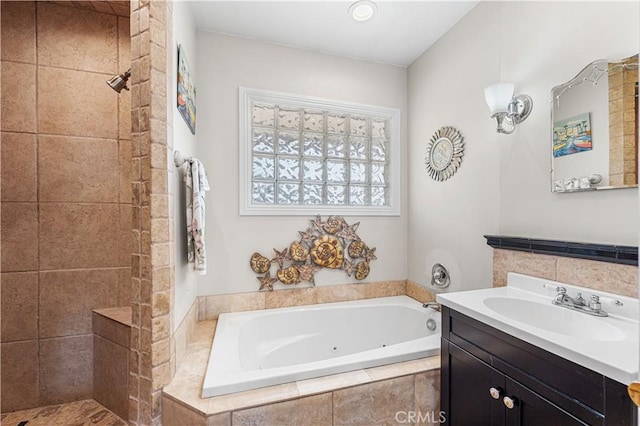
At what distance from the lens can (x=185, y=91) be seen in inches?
62.6

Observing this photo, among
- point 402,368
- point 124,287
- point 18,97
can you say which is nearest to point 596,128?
point 402,368

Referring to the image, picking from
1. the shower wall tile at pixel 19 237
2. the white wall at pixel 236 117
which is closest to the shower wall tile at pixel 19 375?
the shower wall tile at pixel 19 237

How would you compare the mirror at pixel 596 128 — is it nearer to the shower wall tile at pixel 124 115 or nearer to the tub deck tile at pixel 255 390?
the tub deck tile at pixel 255 390

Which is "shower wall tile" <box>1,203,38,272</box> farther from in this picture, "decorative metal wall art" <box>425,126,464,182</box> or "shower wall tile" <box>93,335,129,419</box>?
"decorative metal wall art" <box>425,126,464,182</box>

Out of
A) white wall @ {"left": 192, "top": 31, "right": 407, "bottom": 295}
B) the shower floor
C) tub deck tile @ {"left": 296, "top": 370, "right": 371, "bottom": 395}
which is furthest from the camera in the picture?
white wall @ {"left": 192, "top": 31, "right": 407, "bottom": 295}

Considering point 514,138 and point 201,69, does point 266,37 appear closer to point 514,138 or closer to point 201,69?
point 201,69

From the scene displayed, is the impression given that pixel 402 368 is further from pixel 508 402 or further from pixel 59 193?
pixel 59 193

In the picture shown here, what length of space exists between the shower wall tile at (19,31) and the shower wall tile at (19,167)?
1.59 ft

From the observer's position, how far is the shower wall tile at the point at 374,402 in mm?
1250

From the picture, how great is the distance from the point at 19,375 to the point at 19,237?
2.79 ft

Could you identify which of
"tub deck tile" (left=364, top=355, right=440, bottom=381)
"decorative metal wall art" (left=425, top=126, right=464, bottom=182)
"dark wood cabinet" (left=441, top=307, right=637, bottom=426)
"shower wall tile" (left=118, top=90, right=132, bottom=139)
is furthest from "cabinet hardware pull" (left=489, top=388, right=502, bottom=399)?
"shower wall tile" (left=118, top=90, right=132, bottom=139)

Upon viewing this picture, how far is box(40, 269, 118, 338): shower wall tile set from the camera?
1.75 metres

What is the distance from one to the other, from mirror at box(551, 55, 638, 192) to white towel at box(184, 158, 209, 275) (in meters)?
1.82

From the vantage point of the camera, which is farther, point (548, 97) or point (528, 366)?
point (548, 97)
